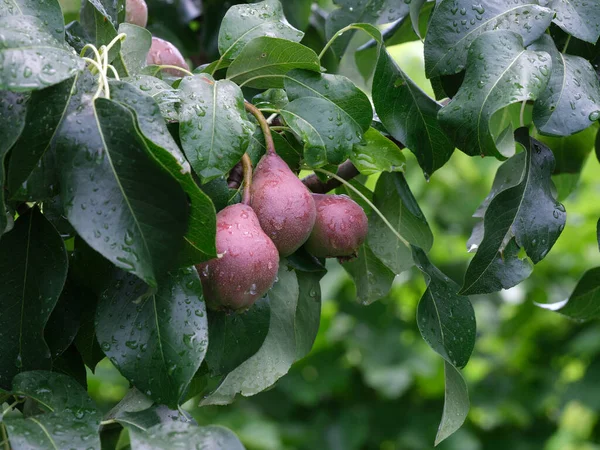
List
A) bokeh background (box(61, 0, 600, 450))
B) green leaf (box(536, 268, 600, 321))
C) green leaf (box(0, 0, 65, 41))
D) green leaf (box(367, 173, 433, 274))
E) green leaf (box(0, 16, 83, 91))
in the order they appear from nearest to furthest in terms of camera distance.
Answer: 1. green leaf (box(0, 16, 83, 91))
2. green leaf (box(0, 0, 65, 41))
3. green leaf (box(367, 173, 433, 274))
4. green leaf (box(536, 268, 600, 321))
5. bokeh background (box(61, 0, 600, 450))

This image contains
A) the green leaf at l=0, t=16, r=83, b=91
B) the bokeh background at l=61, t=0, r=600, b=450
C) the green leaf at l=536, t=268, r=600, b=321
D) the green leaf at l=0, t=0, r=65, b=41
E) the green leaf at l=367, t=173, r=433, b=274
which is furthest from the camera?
the bokeh background at l=61, t=0, r=600, b=450

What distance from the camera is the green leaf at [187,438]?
0.49 metres

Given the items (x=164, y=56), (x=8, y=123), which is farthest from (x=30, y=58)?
(x=164, y=56)

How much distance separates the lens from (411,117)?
71 cm

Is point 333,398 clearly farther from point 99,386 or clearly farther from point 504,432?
point 99,386

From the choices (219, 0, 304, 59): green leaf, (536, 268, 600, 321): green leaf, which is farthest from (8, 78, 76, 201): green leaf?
(536, 268, 600, 321): green leaf

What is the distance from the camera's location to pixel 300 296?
2.45ft

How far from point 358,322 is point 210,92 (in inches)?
77.7

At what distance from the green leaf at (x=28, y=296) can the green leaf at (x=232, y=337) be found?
0.13 meters

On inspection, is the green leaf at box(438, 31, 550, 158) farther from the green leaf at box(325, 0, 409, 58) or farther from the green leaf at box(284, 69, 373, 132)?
the green leaf at box(325, 0, 409, 58)

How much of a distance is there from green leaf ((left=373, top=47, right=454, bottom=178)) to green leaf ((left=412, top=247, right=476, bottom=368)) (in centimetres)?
11

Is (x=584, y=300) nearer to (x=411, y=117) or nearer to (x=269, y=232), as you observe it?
(x=411, y=117)

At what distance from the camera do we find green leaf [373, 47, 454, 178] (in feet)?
2.31

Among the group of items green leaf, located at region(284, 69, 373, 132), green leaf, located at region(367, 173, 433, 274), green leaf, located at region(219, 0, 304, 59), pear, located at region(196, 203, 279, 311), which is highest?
green leaf, located at region(219, 0, 304, 59)
